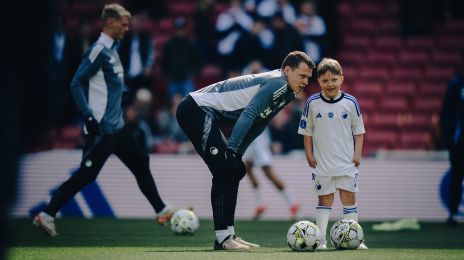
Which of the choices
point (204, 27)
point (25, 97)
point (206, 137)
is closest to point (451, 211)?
point (206, 137)

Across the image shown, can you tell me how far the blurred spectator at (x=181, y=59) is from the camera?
1642 cm

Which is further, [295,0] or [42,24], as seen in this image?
[295,0]

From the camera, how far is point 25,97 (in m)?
4.88

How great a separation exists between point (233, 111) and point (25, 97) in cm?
390

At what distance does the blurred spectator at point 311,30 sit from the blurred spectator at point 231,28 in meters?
0.99

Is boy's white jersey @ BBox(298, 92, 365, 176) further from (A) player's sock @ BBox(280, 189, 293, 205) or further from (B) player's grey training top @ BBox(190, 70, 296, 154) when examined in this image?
(A) player's sock @ BBox(280, 189, 293, 205)

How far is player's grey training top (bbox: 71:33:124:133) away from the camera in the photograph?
9.73 metres

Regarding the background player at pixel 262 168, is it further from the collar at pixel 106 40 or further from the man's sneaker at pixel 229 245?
the man's sneaker at pixel 229 245

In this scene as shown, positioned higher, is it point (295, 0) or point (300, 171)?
point (295, 0)

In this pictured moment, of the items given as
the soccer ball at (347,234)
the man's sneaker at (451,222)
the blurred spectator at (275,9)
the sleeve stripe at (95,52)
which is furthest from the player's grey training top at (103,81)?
the blurred spectator at (275,9)

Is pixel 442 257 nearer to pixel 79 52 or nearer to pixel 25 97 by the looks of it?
pixel 25 97

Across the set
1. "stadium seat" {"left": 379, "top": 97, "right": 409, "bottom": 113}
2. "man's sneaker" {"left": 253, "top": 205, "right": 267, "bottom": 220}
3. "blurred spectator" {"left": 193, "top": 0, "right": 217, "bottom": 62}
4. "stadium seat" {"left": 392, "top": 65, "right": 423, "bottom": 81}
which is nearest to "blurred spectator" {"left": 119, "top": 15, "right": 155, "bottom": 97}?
"blurred spectator" {"left": 193, "top": 0, "right": 217, "bottom": 62}

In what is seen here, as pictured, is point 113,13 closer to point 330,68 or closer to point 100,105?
point 100,105

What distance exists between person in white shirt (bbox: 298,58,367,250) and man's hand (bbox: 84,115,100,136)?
2202 mm
